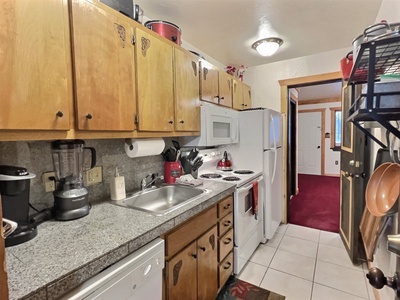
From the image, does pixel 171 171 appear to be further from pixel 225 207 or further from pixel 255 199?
pixel 255 199

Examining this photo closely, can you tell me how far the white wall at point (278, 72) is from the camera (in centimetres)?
280

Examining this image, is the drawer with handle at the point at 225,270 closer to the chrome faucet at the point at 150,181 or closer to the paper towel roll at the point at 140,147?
the chrome faucet at the point at 150,181

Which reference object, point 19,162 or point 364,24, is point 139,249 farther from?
point 364,24

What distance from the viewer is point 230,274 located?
197cm

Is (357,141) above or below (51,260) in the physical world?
above

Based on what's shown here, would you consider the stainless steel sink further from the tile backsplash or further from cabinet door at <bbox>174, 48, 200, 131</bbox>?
cabinet door at <bbox>174, 48, 200, 131</bbox>

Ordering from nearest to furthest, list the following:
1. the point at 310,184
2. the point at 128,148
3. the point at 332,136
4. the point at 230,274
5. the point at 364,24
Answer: the point at 128,148
the point at 230,274
the point at 364,24
the point at 310,184
the point at 332,136

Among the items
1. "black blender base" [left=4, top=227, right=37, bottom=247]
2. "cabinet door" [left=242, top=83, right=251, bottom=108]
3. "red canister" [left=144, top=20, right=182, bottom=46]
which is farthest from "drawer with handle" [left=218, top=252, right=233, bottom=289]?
"cabinet door" [left=242, top=83, right=251, bottom=108]

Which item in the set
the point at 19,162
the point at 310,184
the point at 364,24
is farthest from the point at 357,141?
the point at 310,184

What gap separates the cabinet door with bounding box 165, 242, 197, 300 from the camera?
1.20 meters

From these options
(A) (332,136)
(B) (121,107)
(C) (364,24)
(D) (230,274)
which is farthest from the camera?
(A) (332,136)

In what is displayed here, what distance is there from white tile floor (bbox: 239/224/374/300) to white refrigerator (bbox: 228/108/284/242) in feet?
0.95

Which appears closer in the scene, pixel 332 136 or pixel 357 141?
pixel 357 141

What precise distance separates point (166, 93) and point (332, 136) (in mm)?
6246
